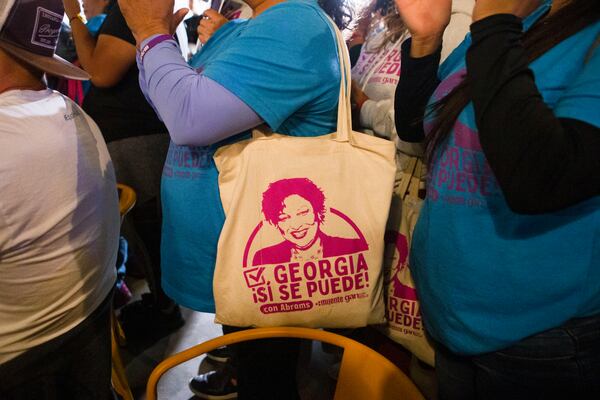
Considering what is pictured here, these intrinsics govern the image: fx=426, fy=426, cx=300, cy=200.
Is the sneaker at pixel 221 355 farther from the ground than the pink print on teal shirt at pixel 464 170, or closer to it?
closer to it

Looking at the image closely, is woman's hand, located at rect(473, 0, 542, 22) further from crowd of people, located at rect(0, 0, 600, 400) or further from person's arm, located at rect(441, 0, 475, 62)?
person's arm, located at rect(441, 0, 475, 62)

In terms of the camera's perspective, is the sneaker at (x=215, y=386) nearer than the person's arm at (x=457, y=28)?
No

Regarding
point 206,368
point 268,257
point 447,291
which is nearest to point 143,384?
point 206,368

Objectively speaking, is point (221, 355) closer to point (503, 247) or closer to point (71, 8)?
point (503, 247)

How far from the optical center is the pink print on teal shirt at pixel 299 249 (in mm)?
873

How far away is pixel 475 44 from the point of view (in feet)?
1.99

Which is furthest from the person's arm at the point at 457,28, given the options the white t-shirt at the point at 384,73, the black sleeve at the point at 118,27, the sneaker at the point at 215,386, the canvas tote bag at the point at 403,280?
the sneaker at the point at 215,386

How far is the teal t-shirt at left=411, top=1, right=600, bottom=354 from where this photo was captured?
0.64m

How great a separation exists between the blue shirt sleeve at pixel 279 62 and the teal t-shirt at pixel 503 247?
0.28 meters

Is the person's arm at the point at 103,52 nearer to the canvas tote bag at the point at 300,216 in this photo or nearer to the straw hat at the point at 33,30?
the straw hat at the point at 33,30

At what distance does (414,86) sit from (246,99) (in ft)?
1.27

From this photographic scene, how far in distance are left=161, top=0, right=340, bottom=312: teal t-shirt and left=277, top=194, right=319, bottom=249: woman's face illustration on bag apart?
5.9 inches

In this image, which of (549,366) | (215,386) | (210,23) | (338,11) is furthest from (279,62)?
(215,386)

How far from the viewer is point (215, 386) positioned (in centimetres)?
167
